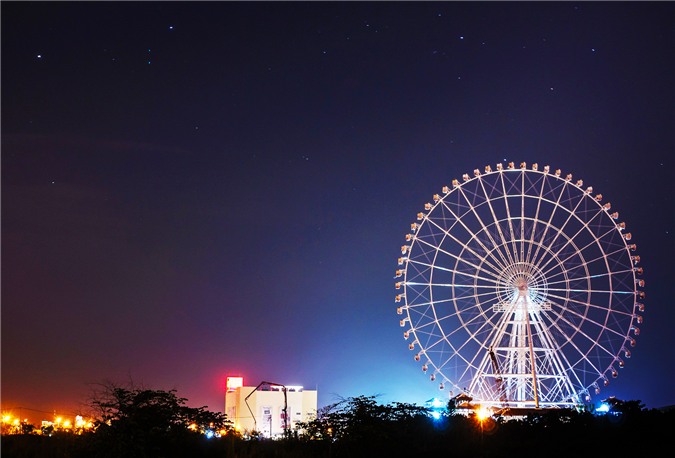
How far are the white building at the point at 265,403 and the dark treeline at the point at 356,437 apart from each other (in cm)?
4366

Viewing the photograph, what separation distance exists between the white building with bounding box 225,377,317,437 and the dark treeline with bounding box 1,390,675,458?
143 ft

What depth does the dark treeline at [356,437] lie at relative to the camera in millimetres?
17953

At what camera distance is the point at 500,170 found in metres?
42.3

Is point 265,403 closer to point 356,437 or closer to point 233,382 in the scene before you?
point 233,382

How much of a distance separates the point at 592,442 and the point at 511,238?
20069 millimetres

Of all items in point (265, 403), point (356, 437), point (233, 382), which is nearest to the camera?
point (356, 437)

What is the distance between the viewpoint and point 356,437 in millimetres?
20109

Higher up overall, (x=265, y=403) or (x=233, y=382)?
(x=233, y=382)

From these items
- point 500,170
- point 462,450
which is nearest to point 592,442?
point 462,450

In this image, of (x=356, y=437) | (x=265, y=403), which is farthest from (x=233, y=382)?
(x=356, y=437)

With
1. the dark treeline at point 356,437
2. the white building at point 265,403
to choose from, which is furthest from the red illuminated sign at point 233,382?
the dark treeline at point 356,437

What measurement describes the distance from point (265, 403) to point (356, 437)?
163 feet

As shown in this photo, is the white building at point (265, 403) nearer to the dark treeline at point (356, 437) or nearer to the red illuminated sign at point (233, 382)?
the red illuminated sign at point (233, 382)

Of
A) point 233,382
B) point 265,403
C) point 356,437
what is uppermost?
point 233,382
